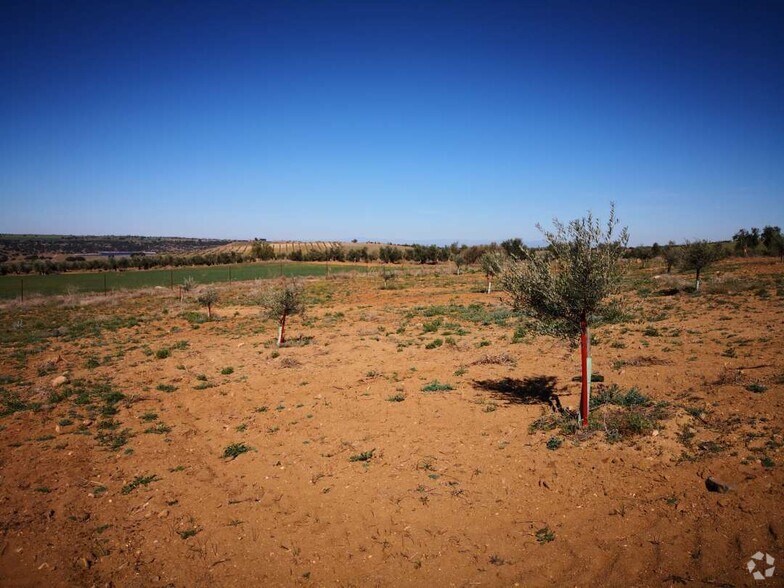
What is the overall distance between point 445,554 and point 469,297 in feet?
106

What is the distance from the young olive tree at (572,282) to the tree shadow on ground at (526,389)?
2065 mm

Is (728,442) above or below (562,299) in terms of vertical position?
below

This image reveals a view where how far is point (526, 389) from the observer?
1327cm

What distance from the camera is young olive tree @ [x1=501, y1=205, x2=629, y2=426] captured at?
903 centimetres

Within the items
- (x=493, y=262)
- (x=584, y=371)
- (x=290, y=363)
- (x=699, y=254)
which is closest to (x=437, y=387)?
(x=493, y=262)

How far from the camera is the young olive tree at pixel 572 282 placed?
9.03 meters

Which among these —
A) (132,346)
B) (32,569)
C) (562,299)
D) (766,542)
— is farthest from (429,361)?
(132,346)

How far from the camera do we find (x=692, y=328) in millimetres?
18984

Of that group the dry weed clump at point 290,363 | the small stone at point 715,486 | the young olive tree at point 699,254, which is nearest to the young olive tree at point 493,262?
the small stone at point 715,486

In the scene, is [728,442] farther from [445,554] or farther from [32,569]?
[32,569]

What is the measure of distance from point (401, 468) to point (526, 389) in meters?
5.93

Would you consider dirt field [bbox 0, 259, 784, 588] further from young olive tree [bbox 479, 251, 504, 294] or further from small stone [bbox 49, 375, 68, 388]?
young olive tree [bbox 479, 251, 504, 294]

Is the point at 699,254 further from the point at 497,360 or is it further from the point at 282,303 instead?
the point at 282,303

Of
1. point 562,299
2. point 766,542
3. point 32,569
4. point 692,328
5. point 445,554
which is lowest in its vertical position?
point 32,569
